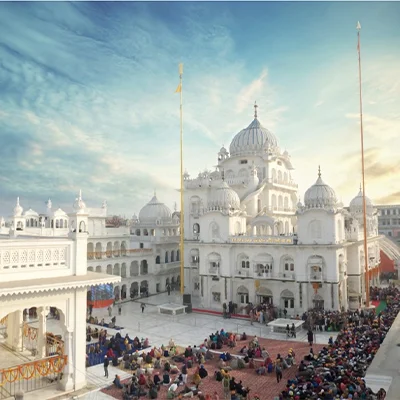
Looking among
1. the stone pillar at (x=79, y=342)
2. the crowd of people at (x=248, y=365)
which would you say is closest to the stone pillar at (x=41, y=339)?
the stone pillar at (x=79, y=342)

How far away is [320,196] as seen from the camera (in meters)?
30.9

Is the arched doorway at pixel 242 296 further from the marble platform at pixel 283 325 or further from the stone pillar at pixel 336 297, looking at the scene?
the stone pillar at pixel 336 297

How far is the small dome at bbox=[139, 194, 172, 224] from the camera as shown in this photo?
47594mm

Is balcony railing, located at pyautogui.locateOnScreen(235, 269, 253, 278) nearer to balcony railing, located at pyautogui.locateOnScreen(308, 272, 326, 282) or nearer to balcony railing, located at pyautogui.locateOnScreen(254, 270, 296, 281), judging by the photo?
balcony railing, located at pyautogui.locateOnScreen(254, 270, 296, 281)

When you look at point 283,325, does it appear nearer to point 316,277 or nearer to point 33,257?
point 316,277

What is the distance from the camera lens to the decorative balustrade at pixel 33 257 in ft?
37.9

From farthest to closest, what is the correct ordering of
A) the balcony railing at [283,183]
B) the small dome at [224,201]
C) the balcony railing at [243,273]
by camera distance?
the balcony railing at [283,183] < the small dome at [224,201] < the balcony railing at [243,273]

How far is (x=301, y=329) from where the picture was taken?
89.1ft

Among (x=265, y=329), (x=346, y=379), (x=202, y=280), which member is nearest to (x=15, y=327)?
(x=346, y=379)

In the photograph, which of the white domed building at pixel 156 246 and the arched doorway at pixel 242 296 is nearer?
the arched doorway at pixel 242 296

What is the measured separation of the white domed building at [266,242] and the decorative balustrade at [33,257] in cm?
2186

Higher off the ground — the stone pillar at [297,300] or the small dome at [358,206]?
the small dome at [358,206]

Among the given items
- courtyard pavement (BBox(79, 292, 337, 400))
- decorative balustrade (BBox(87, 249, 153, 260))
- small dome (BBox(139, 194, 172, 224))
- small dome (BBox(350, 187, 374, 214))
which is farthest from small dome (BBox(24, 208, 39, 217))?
small dome (BBox(350, 187, 374, 214))

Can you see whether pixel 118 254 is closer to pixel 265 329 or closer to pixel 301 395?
pixel 265 329
